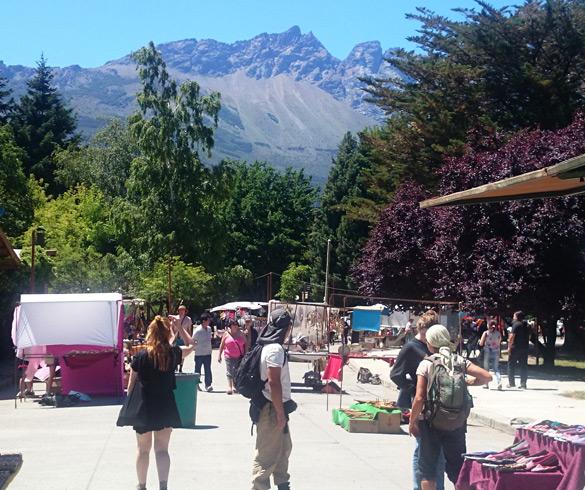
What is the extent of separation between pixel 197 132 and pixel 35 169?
77.2 ft

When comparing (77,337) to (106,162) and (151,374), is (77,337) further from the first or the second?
(106,162)

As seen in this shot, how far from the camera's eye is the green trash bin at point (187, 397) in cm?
1434

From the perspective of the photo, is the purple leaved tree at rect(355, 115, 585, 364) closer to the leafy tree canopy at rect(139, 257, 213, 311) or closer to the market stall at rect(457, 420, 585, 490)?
the market stall at rect(457, 420, 585, 490)

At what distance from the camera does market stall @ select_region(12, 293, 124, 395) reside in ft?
63.3

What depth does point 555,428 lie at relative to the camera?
904cm

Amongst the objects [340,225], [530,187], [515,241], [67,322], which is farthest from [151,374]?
[340,225]

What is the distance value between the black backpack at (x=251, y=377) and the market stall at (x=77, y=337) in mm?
11504

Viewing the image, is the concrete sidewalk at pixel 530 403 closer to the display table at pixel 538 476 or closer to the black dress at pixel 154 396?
the display table at pixel 538 476

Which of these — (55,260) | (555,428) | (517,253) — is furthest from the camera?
(55,260)

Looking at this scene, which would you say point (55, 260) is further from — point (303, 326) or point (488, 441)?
point (488, 441)

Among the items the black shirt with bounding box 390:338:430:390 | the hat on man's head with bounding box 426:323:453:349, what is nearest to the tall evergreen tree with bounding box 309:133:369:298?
the black shirt with bounding box 390:338:430:390

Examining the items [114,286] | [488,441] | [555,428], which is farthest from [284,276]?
[555,428]

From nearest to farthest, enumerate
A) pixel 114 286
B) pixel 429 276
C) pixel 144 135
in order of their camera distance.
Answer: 1. pixel 429 276
2. pixel 114 286
3. pixel 144 135

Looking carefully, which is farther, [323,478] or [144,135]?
[144,135]
